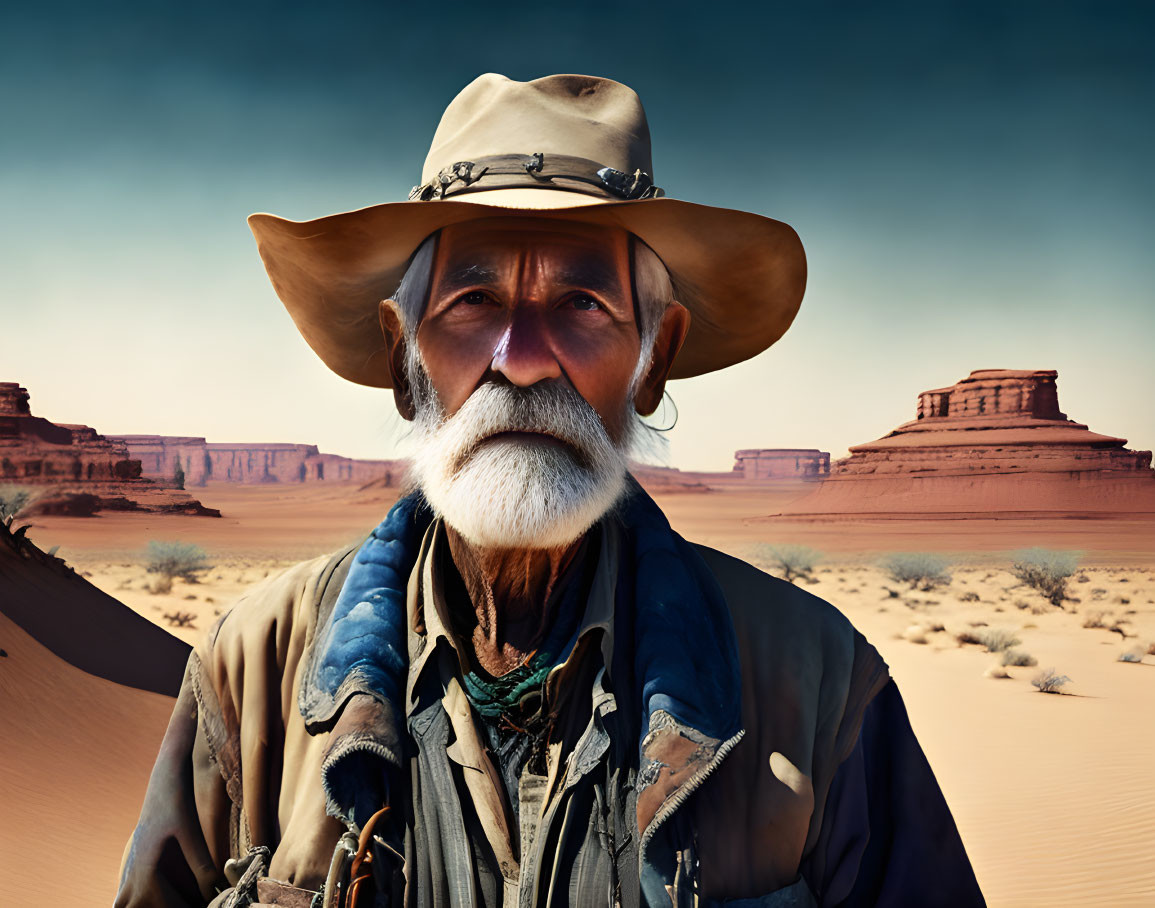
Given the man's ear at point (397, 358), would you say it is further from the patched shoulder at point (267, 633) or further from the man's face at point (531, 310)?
the patched shoulder at point (267, 633)

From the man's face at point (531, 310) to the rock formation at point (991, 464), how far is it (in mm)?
72844

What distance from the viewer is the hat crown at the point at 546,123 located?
6.39ft

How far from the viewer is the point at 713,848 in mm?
1618

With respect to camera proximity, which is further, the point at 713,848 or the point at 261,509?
the point at 261,509

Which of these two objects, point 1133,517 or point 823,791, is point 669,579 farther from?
point 1133,517

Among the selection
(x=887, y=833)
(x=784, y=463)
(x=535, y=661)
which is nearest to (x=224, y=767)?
(x=535, y=661)

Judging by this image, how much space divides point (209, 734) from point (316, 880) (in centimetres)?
40

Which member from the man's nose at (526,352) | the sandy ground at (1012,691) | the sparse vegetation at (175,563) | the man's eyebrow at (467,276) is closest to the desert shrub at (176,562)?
the sparse vegetation at (175,563)

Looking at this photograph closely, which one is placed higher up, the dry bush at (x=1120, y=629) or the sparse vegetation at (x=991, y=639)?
the sparse vegetation at (x=991, y=639)

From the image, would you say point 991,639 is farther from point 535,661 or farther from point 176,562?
point 176,562

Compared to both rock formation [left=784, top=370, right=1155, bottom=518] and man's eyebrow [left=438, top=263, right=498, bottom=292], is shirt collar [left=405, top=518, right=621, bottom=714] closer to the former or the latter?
man's eyebrow [left=438, top=263, right=498, bottom=292]

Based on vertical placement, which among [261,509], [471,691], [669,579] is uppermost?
[669,579]

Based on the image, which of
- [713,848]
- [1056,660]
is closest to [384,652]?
[713,848]

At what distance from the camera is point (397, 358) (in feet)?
7.06
